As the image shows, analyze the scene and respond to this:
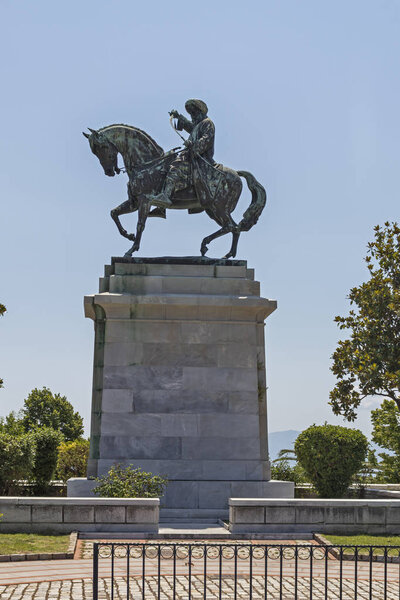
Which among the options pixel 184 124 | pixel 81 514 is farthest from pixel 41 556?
pixel 184 124

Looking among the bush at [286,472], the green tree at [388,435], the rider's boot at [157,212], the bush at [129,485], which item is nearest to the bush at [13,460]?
the bush at [129,485]

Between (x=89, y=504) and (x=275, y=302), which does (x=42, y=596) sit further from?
(x=275, y=302)

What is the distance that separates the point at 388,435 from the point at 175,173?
1536cm

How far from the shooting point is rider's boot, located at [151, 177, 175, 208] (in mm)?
20812

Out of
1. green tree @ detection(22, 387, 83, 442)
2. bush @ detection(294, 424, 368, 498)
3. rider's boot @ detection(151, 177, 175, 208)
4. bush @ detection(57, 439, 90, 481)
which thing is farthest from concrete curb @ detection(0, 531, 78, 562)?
green tree @ detection(22, 387, 83, 442)

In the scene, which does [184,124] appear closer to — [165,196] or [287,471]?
[165,196]

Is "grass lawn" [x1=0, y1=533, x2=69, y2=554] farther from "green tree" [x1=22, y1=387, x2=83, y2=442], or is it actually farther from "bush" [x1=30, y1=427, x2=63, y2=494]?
"green tree" [x1=22, y1=387, x2=83, y2=442]

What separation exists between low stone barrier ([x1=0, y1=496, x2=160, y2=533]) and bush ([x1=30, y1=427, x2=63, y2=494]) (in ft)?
25.8

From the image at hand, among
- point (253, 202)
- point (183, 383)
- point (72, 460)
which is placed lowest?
point (72, 460)

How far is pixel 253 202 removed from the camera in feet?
71.5

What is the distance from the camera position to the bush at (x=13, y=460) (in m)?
20.9

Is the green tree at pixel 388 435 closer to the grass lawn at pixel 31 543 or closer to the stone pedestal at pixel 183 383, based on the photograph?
the stone pedestal at pixel 183 383

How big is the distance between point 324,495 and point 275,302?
574 centimetres

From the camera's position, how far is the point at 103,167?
70.1 ft
